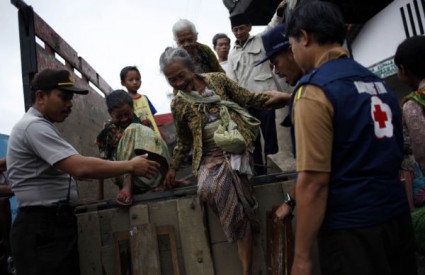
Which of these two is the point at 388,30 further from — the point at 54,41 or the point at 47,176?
the point at 47,176

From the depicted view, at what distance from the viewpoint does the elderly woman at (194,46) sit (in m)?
3.81

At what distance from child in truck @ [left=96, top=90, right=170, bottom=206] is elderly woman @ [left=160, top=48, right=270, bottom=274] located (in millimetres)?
217

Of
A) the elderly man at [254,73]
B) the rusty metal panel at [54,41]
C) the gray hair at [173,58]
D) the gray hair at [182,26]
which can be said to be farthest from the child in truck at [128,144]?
the elderly man at [254,73]

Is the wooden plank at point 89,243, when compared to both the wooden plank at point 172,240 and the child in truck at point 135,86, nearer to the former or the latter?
the wooden plank at point 172,240

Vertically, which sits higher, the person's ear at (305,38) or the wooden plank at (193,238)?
the person's ear at (305,38)

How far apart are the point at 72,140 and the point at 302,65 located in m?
2.76

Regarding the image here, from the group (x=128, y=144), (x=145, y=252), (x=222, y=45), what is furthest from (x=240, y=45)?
(x=145, y=252)

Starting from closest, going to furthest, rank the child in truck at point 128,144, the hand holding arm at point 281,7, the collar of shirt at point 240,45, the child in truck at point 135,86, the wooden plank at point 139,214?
the wooden plank at point 139,214
the child in truck at point 128,144
the hand holding arm at point 281,7
the collar of shirt at point 240,45
the child in truck at point 135,86

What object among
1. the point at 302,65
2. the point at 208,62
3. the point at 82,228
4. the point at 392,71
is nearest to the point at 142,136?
the point at 82,228

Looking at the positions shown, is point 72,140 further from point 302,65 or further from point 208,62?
point 302,65

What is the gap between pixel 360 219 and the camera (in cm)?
138

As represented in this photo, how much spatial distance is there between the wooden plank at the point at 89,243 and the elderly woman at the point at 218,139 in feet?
2.10

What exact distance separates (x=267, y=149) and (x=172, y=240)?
1.76 metres

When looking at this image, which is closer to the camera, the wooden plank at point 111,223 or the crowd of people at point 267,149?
the crowd of people at point 267,149
